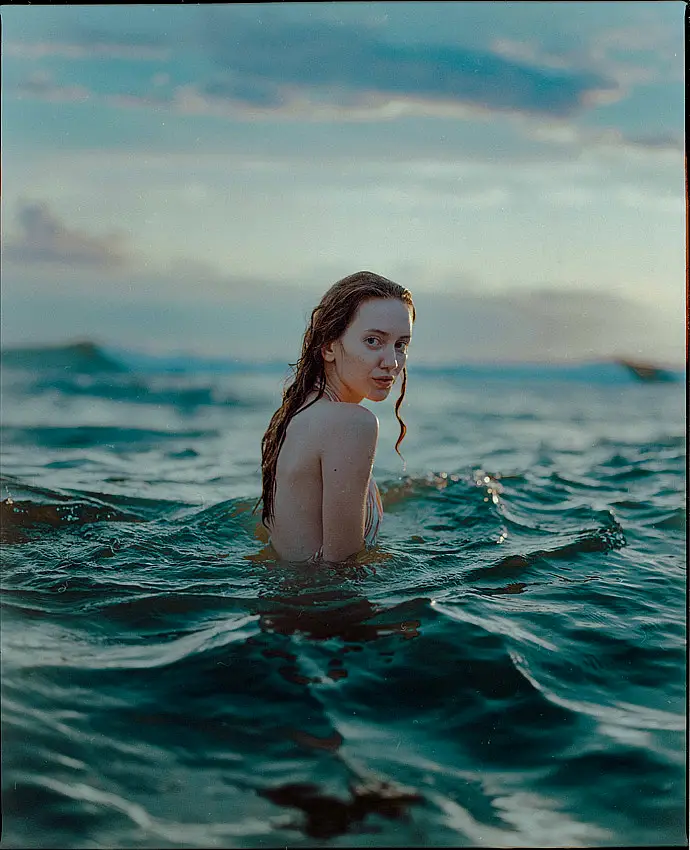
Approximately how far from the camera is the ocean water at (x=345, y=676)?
231cm

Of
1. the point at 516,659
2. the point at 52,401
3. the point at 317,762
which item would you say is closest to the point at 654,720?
the point at 516,659

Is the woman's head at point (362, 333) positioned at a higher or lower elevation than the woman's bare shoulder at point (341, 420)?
higher

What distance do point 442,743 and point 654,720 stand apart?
0.74 metres

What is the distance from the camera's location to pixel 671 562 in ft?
15.6

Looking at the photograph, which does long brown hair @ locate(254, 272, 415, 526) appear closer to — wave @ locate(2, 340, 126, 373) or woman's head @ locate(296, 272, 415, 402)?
woman's head @ locate(296, 272, 415, 402)

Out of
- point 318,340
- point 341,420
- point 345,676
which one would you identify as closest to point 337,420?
point 341,420

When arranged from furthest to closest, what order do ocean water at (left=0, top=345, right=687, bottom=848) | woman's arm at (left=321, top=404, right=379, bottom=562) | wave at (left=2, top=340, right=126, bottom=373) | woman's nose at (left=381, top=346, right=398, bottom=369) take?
wave at (left=2, top=340, right=126, bottom=373), woman's nose at (left=381, top=346, right=398, bottom=369), woman's arm at (left=321, top=404, right=379, bottom=562), ocean water at (left=0, top=345, right=687, bottom=848)

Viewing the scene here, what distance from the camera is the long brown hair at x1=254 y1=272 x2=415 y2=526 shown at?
3.75 m

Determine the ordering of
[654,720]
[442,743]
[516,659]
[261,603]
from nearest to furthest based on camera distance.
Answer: [442,743] < [654,720] < [516,659] < [261,603]

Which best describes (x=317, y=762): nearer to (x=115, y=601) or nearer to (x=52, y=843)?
(x=52, y=843)

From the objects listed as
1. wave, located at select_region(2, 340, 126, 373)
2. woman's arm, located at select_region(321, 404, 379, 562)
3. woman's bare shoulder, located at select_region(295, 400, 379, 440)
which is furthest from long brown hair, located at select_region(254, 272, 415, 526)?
wave, located at select_region(2, 340, 126, 373)

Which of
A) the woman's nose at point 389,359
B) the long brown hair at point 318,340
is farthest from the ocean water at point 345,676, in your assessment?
the woman's nose at point 389,359

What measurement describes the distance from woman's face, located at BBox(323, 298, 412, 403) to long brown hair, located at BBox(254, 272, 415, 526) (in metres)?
0.04

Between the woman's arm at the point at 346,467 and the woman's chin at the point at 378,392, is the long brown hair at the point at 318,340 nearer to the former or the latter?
the woman's chin at the point at 378,392
